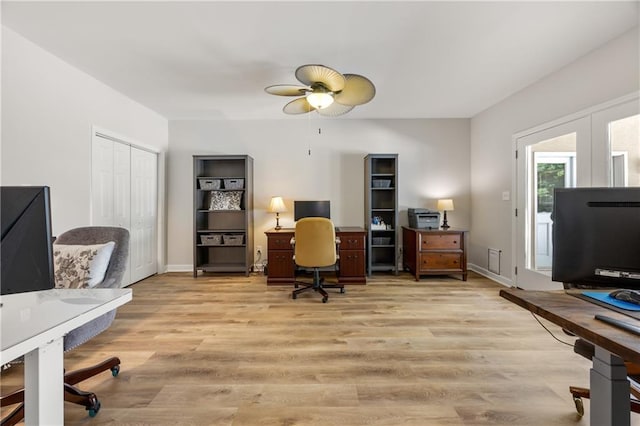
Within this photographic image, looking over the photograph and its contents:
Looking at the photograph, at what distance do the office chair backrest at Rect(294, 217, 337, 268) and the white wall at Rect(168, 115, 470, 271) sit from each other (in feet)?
4.47

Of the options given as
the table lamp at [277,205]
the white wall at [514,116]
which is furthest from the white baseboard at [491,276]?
the table lamp at [277,205]

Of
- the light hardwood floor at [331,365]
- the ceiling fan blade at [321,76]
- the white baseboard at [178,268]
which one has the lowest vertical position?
the light hardwood floor at [331,365]

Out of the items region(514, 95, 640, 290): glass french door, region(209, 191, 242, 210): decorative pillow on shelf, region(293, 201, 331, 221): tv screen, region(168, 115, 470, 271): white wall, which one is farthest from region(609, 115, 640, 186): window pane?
region(209, 191, 242, 210): decorative pillow on shelf

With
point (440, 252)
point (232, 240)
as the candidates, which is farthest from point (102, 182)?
point (440, 252)

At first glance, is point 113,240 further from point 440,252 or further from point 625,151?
point 625,151

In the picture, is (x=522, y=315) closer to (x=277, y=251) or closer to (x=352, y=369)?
(x=352, y=369)

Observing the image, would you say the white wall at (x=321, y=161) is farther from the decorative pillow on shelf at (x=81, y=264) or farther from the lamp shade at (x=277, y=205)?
the decorative pillow on shelf at (x=81, y=264)

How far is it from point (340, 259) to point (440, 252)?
4.85ft

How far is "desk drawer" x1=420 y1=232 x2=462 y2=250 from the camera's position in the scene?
3.88 m

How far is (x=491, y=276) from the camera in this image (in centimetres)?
394

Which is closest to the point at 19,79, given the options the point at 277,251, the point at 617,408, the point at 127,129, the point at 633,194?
the point at 127,129

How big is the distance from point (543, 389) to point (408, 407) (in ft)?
2.88

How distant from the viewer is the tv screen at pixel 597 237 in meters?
0.86

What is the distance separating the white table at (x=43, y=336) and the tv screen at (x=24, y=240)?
161 mm
